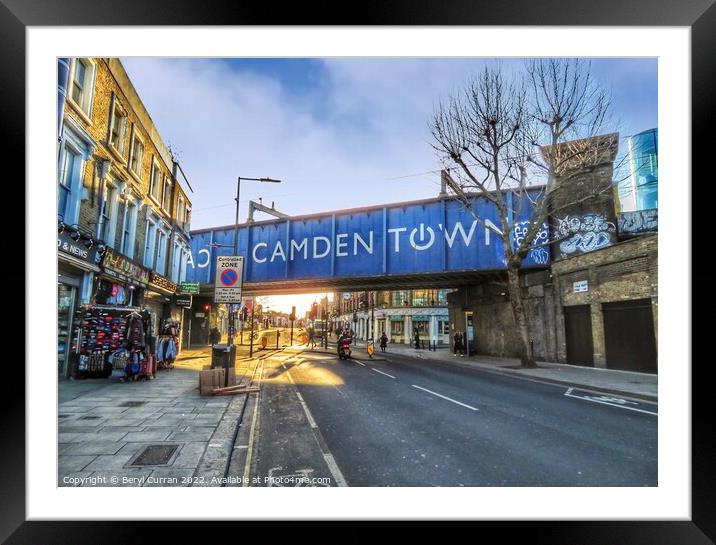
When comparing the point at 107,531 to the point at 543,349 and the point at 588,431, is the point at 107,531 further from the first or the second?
the point at 543,349

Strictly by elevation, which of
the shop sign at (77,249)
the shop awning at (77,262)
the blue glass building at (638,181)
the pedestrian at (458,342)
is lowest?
the pedestrian at (458,342)

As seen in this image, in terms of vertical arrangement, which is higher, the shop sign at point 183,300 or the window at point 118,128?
the window at point 118,128

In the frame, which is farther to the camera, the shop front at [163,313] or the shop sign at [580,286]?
the shop sign at [580,286]

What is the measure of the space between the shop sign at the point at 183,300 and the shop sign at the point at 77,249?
8.49m

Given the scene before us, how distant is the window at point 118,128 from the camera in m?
11.6

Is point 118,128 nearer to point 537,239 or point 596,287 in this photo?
point 537,239

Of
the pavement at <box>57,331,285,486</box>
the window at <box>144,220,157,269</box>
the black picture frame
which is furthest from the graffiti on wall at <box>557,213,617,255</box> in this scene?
the window at <box>144,220,157,269</box>

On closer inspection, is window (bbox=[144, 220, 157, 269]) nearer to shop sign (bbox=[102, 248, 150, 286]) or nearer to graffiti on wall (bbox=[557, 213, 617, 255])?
shop sign (bbox=[102, 248, 150, 286])

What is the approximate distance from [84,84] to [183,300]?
11466mm

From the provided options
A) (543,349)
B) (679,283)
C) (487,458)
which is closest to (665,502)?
(487,458)

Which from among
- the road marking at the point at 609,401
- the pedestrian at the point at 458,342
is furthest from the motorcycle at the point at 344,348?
the road marking at the point at 609,401

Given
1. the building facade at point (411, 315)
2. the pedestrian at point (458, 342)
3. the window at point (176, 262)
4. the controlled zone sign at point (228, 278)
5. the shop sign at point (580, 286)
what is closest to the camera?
the controlled zone sign at point (228, 278)

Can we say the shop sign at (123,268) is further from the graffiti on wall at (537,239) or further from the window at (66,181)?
the graffiti on wall at (537,239)
